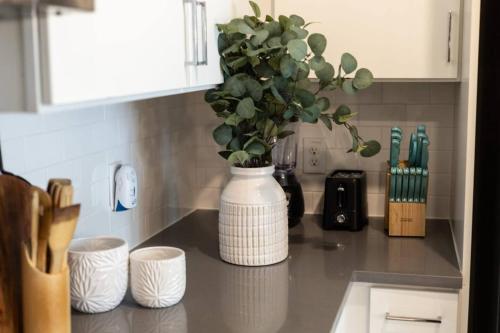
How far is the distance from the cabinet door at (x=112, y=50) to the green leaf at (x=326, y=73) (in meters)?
0.43

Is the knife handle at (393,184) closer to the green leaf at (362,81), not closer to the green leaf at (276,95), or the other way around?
the green leaf at (362,81)

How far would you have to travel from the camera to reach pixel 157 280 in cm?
167

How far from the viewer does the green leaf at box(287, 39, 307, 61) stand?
1.82 metres

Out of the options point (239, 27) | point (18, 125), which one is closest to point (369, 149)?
point (239, 27)

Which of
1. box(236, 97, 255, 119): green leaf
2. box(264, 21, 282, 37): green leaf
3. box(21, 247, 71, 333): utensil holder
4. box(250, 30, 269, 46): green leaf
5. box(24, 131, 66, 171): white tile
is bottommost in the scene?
box(21, 247, 71, 333): utensil holder

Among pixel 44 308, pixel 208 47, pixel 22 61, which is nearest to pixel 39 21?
pixel 22 61

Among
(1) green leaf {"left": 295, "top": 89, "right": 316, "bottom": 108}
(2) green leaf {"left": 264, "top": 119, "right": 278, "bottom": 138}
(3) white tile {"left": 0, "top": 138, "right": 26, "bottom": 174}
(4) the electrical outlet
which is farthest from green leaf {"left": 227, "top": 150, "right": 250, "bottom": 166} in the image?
(4) the electrical outlet

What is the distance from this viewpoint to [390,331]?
2053mm

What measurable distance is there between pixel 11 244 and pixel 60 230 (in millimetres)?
153

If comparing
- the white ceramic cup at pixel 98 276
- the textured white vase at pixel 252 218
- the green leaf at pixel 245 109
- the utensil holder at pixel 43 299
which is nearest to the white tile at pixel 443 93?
the textured white vase at pixel 252 218

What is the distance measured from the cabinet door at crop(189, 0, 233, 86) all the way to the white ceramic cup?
432 mm

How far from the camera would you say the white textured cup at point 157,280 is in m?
1.66

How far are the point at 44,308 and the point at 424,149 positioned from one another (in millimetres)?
1368

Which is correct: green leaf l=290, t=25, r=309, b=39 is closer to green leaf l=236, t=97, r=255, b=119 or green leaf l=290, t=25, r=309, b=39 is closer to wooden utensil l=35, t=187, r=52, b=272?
green leaf l=236, t=97, r=255, b=119
